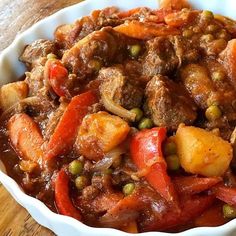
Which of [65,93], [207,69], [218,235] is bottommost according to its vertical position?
[218,235]

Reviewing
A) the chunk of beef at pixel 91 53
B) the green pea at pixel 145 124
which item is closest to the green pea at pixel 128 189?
the green pea at pixel 145 124

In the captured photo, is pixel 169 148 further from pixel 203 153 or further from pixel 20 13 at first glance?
pixel 20 13

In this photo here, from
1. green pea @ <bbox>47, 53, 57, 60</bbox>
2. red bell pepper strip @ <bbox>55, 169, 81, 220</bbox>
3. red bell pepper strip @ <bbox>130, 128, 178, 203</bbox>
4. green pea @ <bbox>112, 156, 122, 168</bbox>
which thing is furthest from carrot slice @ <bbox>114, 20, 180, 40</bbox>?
red bell pepper strip @ <bbox>55, 169, 81, 220</bbox>

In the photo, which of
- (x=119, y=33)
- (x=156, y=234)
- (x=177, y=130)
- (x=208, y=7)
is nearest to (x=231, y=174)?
(x=177, y=130)

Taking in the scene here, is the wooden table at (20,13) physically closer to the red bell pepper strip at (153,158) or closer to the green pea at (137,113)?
the green pea at (137,113)

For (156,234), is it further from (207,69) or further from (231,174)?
(207,69)

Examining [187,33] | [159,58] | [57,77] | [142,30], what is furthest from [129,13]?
[57,77]
